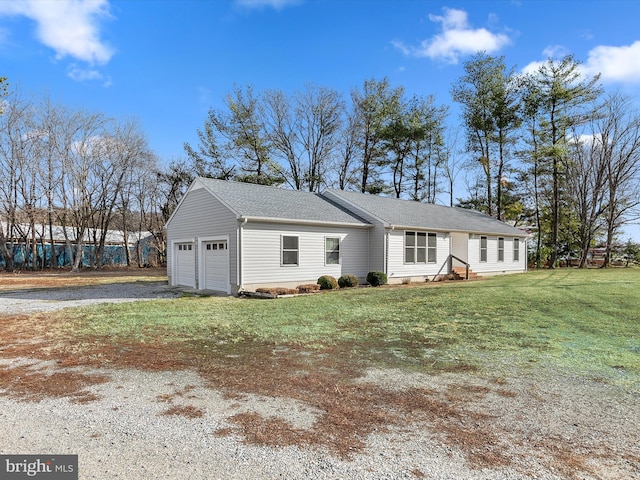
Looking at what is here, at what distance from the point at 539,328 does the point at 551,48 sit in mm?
27370

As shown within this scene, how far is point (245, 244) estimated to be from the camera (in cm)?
1326

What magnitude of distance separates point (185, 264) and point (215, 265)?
2.61 m

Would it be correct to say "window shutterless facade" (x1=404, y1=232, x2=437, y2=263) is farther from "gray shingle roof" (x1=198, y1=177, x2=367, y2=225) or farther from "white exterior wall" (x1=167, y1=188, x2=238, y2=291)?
"white exterior wall" (x1=167, y1=188, x2=238, y2=291)

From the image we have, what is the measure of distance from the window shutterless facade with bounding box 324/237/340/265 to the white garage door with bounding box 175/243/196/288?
17.7 feet

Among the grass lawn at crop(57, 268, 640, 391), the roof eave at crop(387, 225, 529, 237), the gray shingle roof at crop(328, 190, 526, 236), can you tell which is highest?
the gray shingle roof at crop(328, 190, 526, 236)

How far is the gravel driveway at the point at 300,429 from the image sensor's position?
270 cm

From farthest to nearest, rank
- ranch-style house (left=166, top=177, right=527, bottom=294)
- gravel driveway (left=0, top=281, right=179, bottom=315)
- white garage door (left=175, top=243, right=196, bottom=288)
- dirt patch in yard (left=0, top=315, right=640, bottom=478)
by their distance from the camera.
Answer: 1. white garage door (left=175, top=243, right=196, bottom=288)
2. ranch-style house (left=166, top=177, right=527, bottom=294)
3. gravel driveway (left=0, top=281, right=179, bottom=315)
4. dirt patch in yard (left=0, top=315, right=640, bottom=478)

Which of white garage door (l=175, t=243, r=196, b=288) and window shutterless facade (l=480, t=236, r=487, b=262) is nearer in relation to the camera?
white garage door (l=175, t=243, r=196, b=288)

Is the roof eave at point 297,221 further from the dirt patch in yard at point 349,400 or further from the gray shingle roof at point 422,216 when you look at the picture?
the dirt patch in yard at point 349,400

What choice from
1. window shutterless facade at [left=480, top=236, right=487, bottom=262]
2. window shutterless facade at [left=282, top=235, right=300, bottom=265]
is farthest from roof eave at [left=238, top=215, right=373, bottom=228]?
window shutterless facade at [left=480, top=236, right=487, bottom=262]

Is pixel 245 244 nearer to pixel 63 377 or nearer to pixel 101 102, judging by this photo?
pixel 63 377

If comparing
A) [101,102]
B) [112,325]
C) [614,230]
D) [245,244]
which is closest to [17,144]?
[101,102]

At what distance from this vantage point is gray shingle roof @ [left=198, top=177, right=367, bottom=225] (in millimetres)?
13906

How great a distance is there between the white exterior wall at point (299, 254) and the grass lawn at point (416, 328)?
186cm
